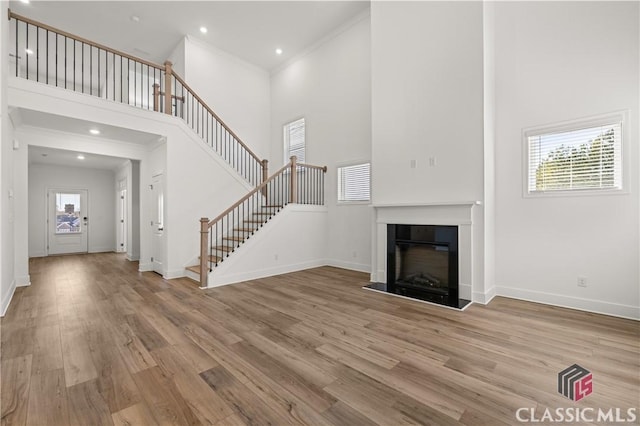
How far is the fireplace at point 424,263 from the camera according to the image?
4.00 metres

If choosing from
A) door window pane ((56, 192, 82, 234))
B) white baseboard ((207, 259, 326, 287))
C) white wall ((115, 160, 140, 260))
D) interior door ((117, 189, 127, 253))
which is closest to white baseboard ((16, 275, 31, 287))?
white wall ((115, 160, 140, 260))

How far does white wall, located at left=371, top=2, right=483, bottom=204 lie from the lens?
3967mm

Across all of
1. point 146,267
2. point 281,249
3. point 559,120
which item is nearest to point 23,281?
point 146,267

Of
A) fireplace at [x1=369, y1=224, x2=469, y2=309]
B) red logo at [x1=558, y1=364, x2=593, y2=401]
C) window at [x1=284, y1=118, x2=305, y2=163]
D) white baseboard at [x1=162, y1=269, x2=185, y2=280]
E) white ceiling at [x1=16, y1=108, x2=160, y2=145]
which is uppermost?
window at [x1=284, y1=118, x2=305, y2=163]

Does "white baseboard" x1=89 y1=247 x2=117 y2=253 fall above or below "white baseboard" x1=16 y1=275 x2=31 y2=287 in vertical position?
below

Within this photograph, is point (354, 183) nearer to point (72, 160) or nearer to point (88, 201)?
point (72, 160)

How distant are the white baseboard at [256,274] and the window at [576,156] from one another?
14.1 ft

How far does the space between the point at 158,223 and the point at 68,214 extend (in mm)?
6131

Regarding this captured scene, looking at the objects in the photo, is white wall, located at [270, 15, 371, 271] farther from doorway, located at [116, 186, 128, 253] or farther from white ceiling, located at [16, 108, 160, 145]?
doorway, located at [116, 186, 128, 253]

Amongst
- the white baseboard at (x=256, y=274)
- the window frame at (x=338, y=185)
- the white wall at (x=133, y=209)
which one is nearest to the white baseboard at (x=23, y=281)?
the white wall at (x=133, y=209)

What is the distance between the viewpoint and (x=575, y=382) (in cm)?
207

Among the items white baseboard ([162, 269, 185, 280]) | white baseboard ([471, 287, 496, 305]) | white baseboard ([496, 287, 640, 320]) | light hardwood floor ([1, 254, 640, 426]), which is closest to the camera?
light hardwood floor ([1, 254, 640, 426])

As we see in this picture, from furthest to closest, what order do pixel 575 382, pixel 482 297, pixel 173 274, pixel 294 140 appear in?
pixel 294 140 < pixel 173 274 < pixel 482 297 < pixel 575 382

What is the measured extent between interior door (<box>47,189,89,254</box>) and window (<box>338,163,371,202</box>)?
9.44 meters
